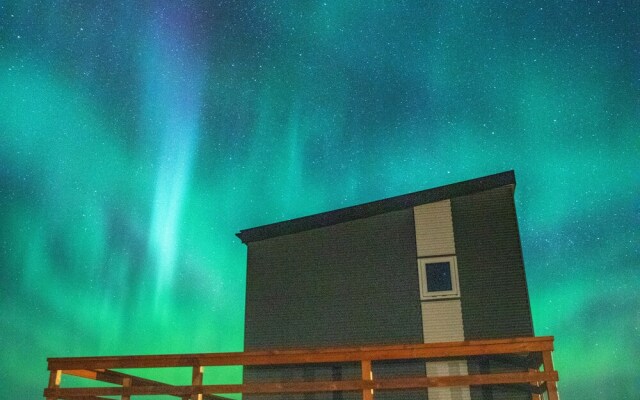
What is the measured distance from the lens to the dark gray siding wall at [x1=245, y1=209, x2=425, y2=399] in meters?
14.8

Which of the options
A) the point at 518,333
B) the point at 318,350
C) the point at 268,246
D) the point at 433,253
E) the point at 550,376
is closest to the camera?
the point at 550,376

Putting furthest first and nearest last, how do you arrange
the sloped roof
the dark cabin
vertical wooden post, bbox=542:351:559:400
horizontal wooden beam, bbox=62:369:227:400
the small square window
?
the sloped roof
the small square window
the dark cabin
horizontal wooden beam, bbox=62:369:227:400
vertical wooden post, bbox=542:351:559:400

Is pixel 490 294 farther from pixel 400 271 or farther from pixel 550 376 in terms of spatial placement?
pixel 550 376

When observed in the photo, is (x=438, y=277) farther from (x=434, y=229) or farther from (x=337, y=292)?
(x=337, y=292)

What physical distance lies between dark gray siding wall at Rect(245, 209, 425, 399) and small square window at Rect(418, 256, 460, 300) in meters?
0.21

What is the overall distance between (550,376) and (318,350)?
369 centimetres

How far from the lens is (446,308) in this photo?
14.4 m

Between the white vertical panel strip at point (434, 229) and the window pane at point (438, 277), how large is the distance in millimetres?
312

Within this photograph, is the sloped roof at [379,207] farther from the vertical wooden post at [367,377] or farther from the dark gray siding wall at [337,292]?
the vertical wooden post at [367,377]

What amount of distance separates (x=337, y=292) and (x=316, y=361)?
569 centimetres

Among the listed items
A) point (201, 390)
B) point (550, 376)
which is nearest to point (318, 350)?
point (201, 390)

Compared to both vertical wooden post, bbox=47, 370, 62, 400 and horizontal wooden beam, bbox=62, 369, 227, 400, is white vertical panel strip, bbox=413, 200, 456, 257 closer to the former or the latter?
horizontal wooden beam, bbox=62, 369, 227, 400

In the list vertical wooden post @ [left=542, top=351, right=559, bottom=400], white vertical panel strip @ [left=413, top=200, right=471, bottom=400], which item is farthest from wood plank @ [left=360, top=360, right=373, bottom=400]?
white vertical panel strip @ [left=413, top=200, right=471, bottom=400]

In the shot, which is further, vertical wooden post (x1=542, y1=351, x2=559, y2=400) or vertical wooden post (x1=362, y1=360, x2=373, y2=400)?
vertical wooden post (x1=362, y1=360, x2=373, y2=400)
